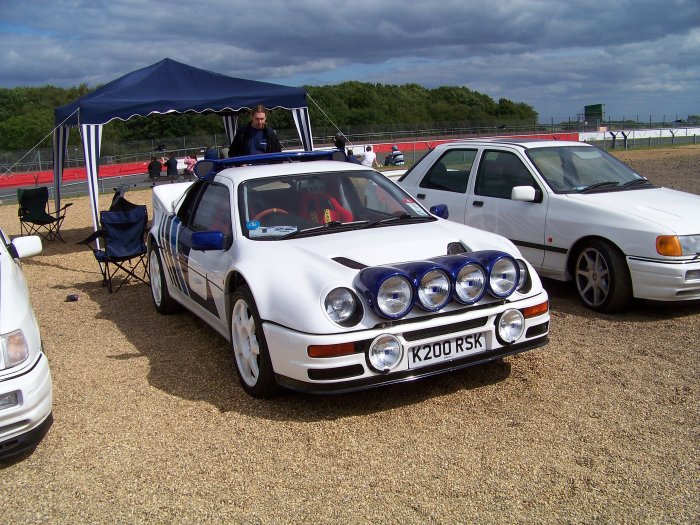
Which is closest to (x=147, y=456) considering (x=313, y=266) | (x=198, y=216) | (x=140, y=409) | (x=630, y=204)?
(x=140, y=409)

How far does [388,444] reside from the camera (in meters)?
3.61

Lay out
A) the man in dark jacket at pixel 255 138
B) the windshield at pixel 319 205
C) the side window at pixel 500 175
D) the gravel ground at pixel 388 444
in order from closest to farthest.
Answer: the gravel ground at pixel 388 444, the windshield at pixel 319 205, the side window at pixel 500 175, the man in dark jacket at pixel 255 138

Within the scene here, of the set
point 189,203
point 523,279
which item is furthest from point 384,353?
point 189,203

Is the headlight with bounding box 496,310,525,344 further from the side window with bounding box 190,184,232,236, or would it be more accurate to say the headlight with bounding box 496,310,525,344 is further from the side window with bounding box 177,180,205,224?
the side window with bounding box 177,180,205,224

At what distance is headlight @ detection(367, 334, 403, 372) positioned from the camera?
372 centimetres

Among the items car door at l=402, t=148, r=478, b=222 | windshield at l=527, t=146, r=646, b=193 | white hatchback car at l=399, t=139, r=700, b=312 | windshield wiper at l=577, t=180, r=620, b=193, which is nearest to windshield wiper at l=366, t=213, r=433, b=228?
white hatchback car at l=399, t=139, r=700, b=312

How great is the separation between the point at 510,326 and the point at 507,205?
290cm

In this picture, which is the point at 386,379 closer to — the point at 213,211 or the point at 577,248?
the point at 213,211

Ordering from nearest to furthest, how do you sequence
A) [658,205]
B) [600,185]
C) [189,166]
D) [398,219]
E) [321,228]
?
1. [321,228]
2. [398,219]
3. [658,205]
4. [600,185]
5. [189,166]

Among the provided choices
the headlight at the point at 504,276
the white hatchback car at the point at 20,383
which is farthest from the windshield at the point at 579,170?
the white hatchback car at the point at 20,383

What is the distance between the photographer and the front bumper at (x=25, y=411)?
3426 mm

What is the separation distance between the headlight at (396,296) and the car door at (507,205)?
10.1 feet

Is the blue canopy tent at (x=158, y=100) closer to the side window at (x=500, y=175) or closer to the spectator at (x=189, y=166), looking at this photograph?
the spectator at (x=189, y=166)

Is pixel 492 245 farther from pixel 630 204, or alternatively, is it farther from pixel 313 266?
pixel 630 204
